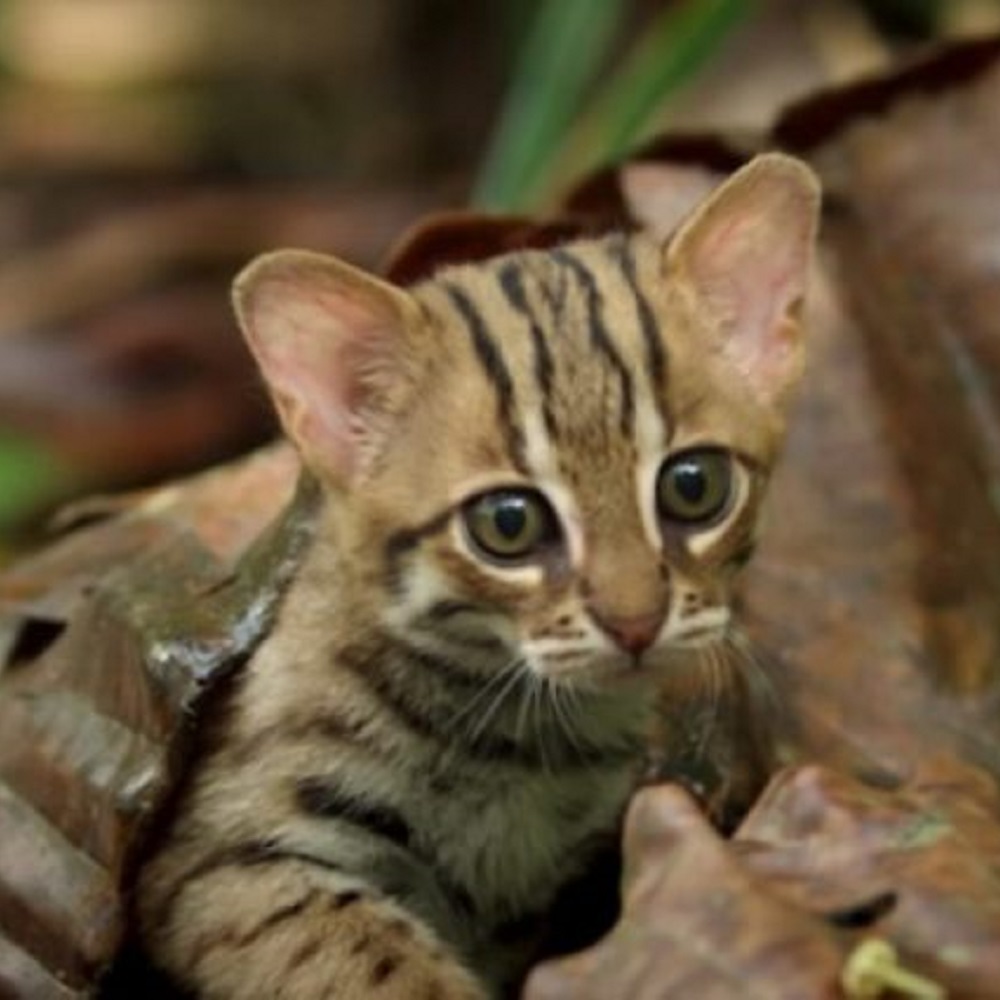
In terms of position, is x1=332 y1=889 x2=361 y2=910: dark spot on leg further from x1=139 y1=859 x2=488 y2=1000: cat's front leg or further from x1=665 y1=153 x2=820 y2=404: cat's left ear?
x1=665 y1=153 x2=820 y2=404: cat's left ear

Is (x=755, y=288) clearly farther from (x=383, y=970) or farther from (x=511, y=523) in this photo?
(x=383, y=970)

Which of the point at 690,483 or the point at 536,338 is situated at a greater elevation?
the point at 536,338

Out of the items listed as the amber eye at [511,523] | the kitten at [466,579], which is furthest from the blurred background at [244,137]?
the amber eye at [511,523]

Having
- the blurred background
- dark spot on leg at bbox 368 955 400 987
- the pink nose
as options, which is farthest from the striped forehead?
the blurred background

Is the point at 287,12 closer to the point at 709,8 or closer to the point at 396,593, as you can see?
the point at 709,8

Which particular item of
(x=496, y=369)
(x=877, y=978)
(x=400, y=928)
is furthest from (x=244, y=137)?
(x=877, y=978)

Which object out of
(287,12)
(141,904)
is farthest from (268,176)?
(141,904)

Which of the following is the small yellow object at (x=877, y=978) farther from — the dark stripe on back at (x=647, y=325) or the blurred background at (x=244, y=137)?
the blurred background at (x=244, y=137)
